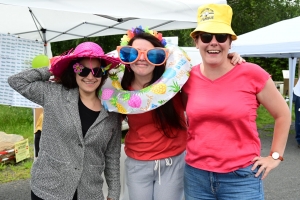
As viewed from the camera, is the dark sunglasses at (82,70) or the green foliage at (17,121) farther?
the green foliage at (17,121)

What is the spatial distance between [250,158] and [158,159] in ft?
1.95

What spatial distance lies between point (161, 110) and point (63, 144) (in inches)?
25.6

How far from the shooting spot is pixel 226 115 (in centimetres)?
192

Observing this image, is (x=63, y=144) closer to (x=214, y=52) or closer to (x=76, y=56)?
(x=76, y=56)

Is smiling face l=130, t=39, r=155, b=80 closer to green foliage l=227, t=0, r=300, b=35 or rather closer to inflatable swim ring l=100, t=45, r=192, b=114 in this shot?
inflatable swim ring l=100, t=45, r=192, b=114

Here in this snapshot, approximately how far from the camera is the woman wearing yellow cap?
1.94 meters

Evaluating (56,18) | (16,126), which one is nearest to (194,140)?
(56,18)

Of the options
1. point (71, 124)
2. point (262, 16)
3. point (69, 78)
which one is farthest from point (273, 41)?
point (262, 16)

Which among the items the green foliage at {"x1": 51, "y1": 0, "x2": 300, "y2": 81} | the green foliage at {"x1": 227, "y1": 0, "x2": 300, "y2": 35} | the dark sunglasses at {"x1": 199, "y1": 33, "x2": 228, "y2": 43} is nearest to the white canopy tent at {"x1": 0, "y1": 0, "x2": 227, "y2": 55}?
the dark sunglasses at {"x1": 199, "y1": 33, "x2": 228, "y2": 43}

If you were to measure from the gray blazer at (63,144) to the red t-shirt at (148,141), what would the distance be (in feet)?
0.74

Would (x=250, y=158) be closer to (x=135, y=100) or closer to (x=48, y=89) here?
(x=135, y=100)

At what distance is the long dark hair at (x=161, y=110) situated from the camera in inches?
90.3

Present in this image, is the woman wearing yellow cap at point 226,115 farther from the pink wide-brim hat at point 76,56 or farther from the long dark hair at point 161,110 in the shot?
Answer: the pink wide-brim hat at point 76,56

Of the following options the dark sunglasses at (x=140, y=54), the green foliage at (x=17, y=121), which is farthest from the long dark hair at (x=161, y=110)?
the green foliage at (x=17, y=121)
